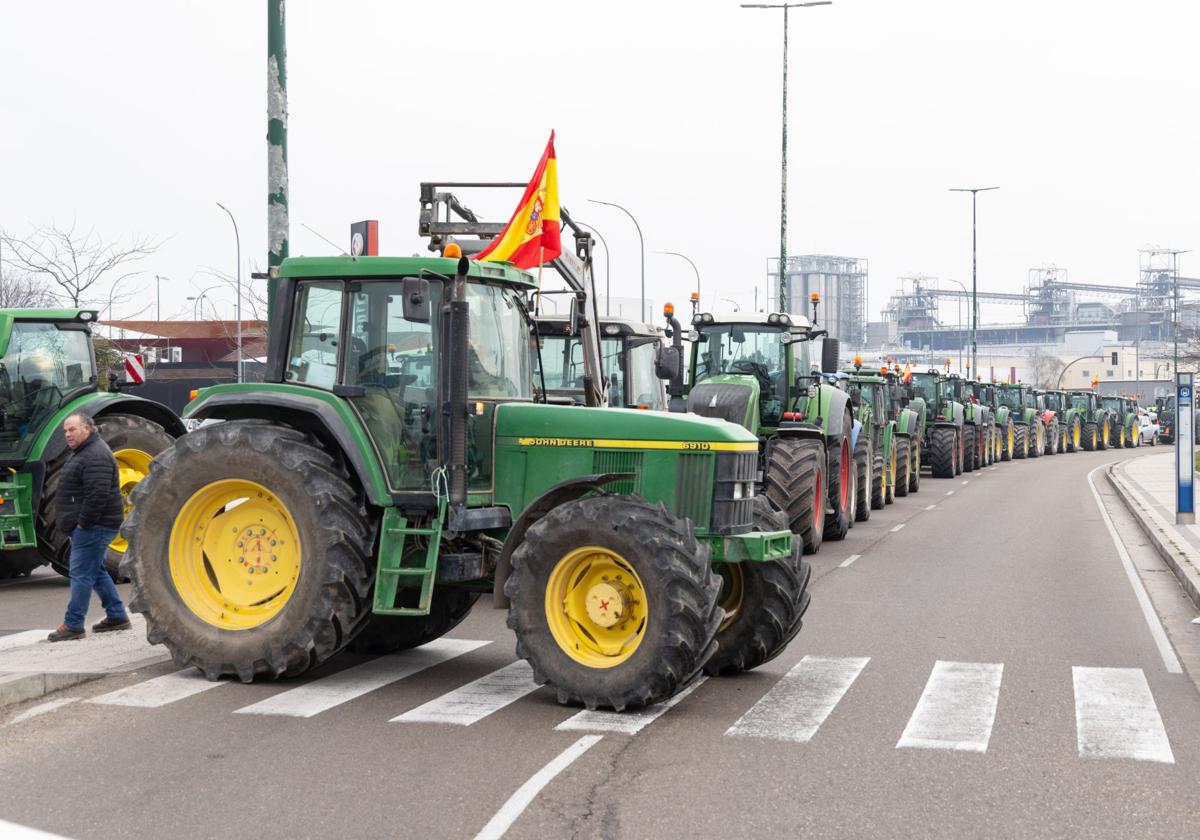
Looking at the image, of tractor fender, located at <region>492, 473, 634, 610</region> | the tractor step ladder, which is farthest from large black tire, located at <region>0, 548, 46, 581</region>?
tractor fender, located at <region>492, 473, 634, 610</region>

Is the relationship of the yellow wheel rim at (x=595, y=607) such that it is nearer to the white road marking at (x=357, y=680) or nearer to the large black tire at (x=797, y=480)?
the white road marking at (x=357, y=680)

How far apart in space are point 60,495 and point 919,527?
50.9 ft

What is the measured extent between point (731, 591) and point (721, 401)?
9.01 metres

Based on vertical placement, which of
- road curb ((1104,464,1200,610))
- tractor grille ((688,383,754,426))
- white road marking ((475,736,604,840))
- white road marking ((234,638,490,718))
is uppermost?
tractor grille ((688,383,754,426))

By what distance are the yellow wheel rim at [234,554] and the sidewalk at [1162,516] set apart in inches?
356

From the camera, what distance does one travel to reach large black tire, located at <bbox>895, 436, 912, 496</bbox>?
32500 millimetres

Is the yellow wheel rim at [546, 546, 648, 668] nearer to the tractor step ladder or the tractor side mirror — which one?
the tractor step ladder

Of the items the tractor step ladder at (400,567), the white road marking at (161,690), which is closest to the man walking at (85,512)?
the white road marking at (161,690)

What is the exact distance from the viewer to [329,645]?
31.5ft

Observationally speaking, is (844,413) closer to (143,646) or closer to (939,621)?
(939,621)

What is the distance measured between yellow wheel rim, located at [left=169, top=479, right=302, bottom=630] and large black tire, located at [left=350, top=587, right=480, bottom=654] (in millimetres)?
1068

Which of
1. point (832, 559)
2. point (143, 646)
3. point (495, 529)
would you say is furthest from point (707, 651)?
point (832, 559)

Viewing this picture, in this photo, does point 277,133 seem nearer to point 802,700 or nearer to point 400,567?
point 400,567

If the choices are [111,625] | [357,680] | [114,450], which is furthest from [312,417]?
[114,450]
